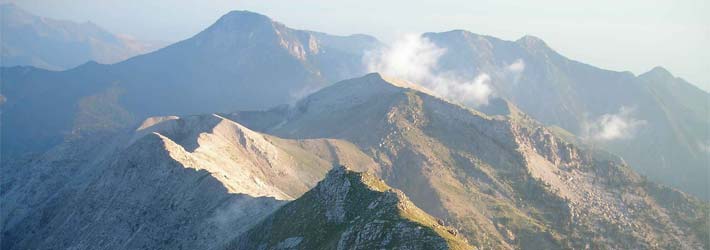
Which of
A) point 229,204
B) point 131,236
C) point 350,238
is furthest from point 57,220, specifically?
point 350,238

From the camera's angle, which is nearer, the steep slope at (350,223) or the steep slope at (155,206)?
the steep slope at (350,223)

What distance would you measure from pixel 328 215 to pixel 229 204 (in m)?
39.5

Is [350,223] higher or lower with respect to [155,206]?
higher

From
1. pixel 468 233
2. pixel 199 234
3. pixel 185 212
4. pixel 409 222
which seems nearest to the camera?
pixel 409 222

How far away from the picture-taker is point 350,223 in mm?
89000

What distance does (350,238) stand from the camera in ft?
270

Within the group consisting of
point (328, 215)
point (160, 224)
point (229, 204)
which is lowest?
point (160, 224)

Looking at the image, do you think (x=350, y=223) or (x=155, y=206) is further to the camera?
(x=155, y=206)

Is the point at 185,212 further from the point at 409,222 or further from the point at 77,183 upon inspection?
the point at 77,183

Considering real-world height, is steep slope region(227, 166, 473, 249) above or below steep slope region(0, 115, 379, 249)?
above

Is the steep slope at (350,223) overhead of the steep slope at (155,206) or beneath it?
overhead

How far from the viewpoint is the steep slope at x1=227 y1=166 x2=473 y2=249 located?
254 ft

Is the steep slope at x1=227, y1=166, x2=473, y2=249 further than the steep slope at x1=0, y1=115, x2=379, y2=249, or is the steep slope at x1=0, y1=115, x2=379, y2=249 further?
the steep slope at x1=0, y1=115, x2=379, y2=249

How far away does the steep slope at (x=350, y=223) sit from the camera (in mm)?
77438
